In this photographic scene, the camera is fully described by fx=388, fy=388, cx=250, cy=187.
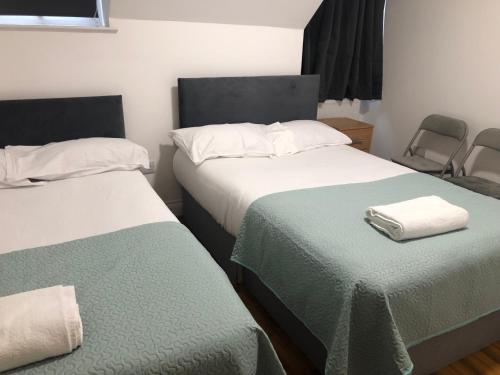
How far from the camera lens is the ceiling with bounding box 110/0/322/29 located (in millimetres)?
2346

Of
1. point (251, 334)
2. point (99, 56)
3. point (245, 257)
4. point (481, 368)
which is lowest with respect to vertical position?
point (481, 368)

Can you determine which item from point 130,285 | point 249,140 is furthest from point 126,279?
point 249,140

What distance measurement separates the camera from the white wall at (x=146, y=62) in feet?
7.29

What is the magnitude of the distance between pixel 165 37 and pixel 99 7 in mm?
437

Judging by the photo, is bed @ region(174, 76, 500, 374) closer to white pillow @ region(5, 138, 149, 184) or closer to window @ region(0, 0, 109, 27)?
white pillow @ region(5, 138, 149, 184)

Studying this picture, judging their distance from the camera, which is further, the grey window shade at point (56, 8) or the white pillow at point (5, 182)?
the grey window shade at point (56, 8)

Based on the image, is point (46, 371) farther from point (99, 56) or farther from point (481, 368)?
point (99, 56)

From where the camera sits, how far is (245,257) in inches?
71.9

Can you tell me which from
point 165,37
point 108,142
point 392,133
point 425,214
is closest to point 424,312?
point 425,214

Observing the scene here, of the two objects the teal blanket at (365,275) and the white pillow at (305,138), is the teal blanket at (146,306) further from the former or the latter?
the white pillow at (305,138)

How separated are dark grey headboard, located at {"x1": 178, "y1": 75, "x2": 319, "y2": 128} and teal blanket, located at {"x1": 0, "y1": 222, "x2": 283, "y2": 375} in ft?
4.50

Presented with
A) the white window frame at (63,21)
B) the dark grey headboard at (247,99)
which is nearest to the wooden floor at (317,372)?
the dark grey headboard at (247,99)

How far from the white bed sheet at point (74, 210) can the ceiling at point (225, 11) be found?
1.05 meters

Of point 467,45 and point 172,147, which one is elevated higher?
point 467,45
